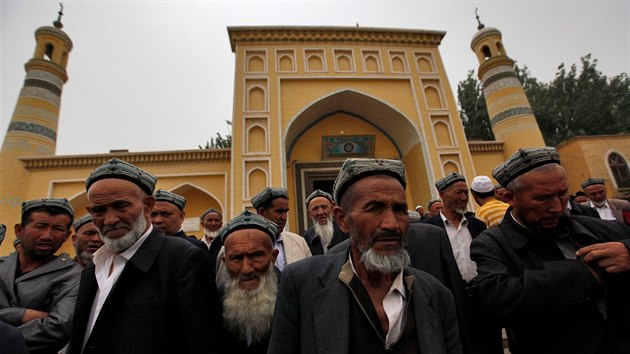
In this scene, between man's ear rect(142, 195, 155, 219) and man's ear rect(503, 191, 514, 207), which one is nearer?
man's ear rect(503, 191, 514, 207)

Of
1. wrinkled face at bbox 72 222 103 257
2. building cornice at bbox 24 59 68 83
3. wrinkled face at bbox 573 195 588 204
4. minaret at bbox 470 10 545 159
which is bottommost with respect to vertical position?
wrinkled face at bbox 72 222 103 257

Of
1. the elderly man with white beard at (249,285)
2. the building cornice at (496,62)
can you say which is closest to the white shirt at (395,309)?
the elderly man with white beard at (249,285)

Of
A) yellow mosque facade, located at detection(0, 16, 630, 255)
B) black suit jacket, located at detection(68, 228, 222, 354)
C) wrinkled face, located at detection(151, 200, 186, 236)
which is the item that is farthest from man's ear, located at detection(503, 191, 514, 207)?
yellow mosque facade, located at detection(0, 16, 630, 255)

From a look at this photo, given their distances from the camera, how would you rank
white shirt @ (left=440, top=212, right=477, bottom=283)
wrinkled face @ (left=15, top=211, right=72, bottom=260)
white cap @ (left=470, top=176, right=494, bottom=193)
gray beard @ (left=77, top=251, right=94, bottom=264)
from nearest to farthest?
wrinkled face @ (left=15, top=211, right=72, bottom=260) → white shirt @ (left=440, top=212, right=477, bottom=283) → gray beard @ (left=77, top=251, right=94, bottom=264) → white cap @ (left=470, top=176, right=494, bottom=193)

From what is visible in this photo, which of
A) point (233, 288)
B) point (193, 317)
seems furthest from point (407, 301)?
point (233, 288)

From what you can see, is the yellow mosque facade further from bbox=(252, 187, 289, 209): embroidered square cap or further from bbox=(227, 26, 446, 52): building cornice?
bbox=(252, 187, 289, 209): embroidered square cap

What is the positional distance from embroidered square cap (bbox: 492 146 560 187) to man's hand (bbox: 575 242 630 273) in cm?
43

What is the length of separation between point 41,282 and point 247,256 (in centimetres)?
130

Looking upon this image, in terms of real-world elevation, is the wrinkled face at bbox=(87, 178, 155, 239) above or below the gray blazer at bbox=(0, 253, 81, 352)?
above

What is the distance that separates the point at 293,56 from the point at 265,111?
277cm

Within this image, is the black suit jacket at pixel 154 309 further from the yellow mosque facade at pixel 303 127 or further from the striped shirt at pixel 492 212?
the yellow mosque facade at pixel 303 127

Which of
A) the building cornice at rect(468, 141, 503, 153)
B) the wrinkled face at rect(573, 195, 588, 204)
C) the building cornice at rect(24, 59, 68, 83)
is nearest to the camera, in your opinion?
the wrinkled face at rect(573, 195, 588, 204)

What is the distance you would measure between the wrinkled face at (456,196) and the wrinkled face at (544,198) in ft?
4.07

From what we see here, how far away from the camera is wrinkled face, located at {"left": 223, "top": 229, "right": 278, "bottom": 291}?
2.04 metres
